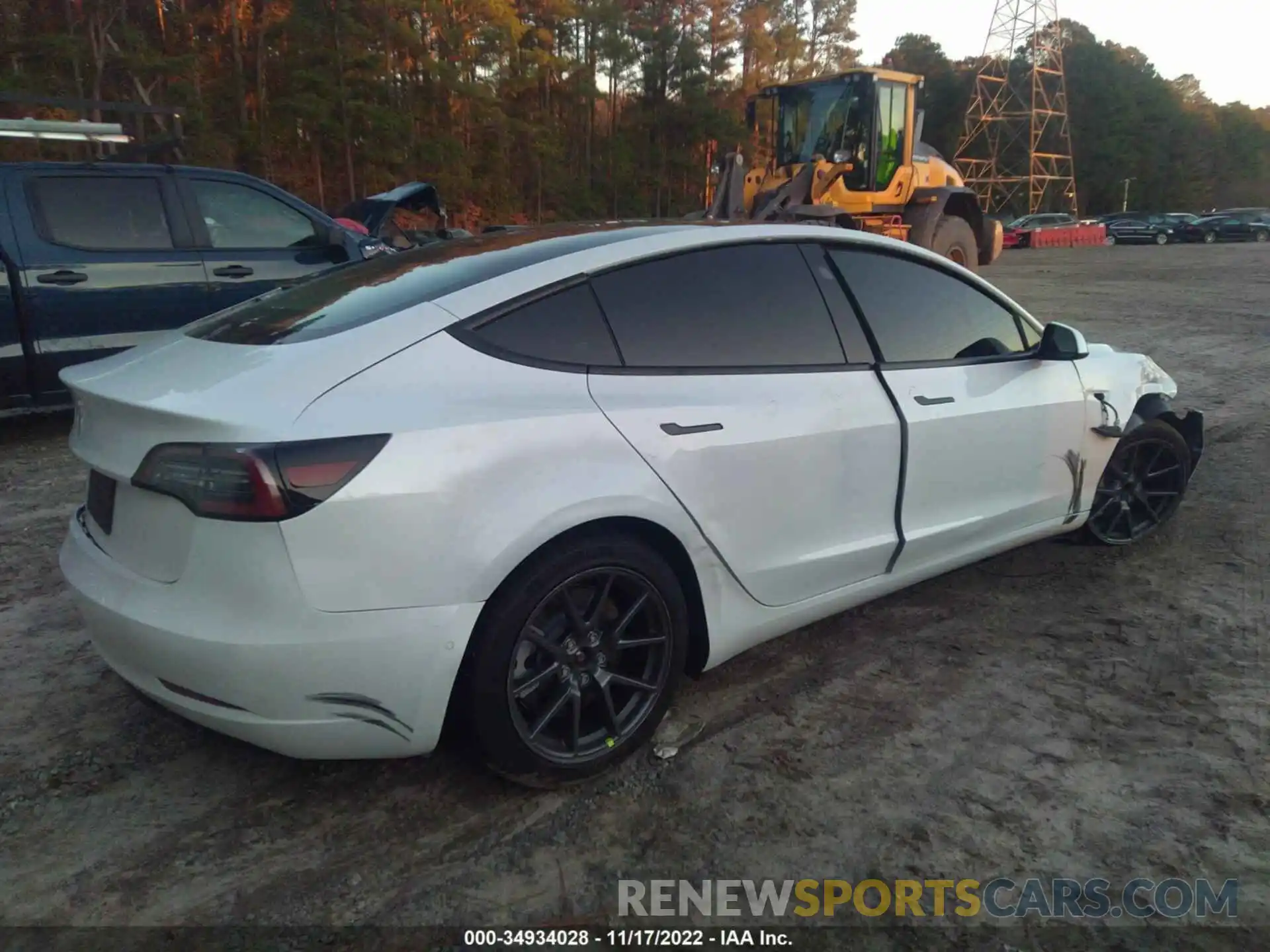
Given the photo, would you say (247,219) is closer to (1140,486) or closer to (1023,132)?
(1140,486)

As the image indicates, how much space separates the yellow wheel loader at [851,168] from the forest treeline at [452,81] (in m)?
10.7

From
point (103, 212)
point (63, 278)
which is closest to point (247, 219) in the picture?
point (103, 212)

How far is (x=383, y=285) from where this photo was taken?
2.87 meters

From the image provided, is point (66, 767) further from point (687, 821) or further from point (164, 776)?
point (687, 821)

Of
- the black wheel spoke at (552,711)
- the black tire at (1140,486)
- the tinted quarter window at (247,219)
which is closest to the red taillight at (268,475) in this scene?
the black wheel spoke at (552,711)

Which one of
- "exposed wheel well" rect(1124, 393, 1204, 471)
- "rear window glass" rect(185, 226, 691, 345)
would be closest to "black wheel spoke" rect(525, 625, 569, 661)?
"rear window glass" rect(185, 226, 691, 345)

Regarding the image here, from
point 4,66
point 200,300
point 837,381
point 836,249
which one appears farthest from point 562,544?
point 4,66

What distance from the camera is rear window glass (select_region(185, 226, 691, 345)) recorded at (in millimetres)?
2611

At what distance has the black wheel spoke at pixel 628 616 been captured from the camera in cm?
265

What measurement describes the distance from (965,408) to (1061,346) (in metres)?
0.60

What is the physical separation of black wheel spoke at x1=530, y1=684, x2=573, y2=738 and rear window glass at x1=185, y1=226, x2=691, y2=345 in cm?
112

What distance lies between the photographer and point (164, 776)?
270 cm

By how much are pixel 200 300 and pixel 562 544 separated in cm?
A: 501

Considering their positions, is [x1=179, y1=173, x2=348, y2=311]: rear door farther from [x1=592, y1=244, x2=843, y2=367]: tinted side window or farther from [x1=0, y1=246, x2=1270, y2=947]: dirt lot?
[x1=592, y1=244, x2=843, y2=367]: tinted side window
